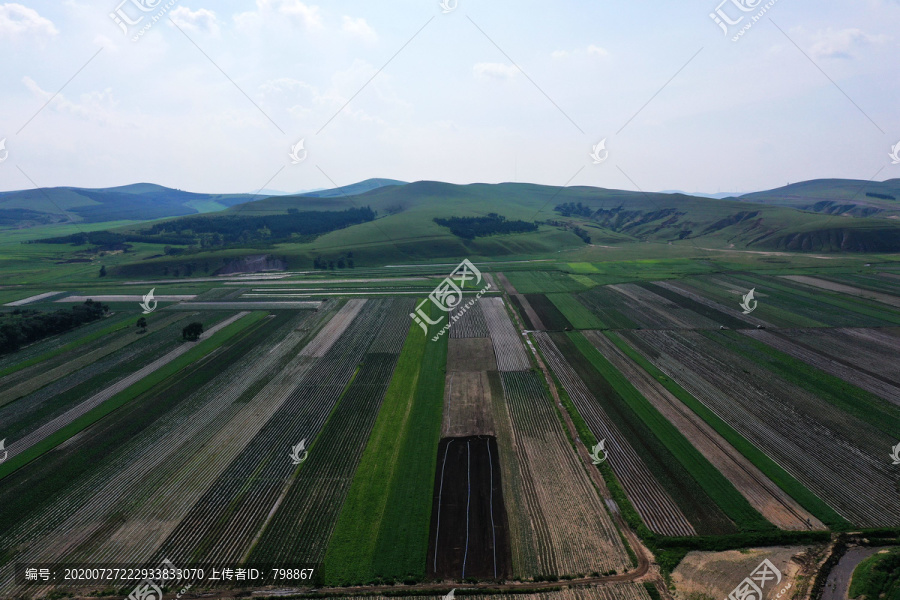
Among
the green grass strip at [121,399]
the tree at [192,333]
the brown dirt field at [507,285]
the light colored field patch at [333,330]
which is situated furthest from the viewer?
the brown dirt field at [507,285]

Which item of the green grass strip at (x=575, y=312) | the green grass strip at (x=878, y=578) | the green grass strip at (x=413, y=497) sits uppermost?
the green grass strip at (x=575, y=312)

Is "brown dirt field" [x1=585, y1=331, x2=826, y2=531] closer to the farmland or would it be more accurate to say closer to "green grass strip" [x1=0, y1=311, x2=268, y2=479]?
the farmland

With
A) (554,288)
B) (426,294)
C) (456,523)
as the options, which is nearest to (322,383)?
(456,523)

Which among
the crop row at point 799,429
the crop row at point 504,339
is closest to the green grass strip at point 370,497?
the crop row at point 504,339

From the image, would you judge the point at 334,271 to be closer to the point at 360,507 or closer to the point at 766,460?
the point at 360,507

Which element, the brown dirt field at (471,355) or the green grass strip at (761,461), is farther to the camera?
the brown dirt field at (471,355)

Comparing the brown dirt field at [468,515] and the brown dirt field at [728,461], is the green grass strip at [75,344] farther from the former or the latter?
the brown dirt field at [728,461]
